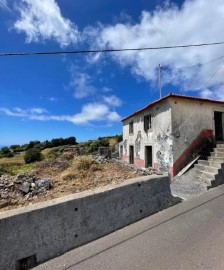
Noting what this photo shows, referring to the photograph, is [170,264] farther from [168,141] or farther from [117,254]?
[168,141]

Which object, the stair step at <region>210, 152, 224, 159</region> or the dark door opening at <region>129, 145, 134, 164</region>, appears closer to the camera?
the stair step at <region>210, 152, 224, 159</region>

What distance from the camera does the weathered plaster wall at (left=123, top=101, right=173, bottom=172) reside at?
39.7 ft

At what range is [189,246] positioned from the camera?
406 centimetres

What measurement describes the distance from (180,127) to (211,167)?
2.96 meters

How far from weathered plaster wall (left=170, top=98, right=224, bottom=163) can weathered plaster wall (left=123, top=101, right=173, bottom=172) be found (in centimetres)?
33

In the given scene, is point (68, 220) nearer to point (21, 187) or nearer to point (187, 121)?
point (21, 187)

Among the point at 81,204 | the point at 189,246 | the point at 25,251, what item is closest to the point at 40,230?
the point at 25,251

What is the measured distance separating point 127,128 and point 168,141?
26.1ft

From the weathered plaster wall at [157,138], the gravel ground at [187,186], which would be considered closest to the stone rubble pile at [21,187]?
the gravel ground at [187,186]

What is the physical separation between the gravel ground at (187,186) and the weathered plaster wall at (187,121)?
1.58m

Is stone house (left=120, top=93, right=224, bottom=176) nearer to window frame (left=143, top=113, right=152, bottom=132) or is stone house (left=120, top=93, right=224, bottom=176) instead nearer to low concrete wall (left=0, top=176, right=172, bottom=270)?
window frame (left=143, top=113, right=152, bottom=132)

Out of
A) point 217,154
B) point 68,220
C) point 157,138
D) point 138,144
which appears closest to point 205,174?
point 217,154

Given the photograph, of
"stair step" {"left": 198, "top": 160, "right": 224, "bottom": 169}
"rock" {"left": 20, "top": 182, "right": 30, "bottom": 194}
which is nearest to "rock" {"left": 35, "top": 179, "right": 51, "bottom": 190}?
"rock" {"left": 20, "top": 182, "right": 30, "bottom": 194}

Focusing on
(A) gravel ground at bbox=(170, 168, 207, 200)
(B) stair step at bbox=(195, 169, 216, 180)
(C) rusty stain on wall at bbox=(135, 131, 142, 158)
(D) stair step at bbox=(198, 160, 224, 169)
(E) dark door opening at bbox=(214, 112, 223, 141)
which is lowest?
(A) gravel ground at bbox=(170, 168, 207, 200)
